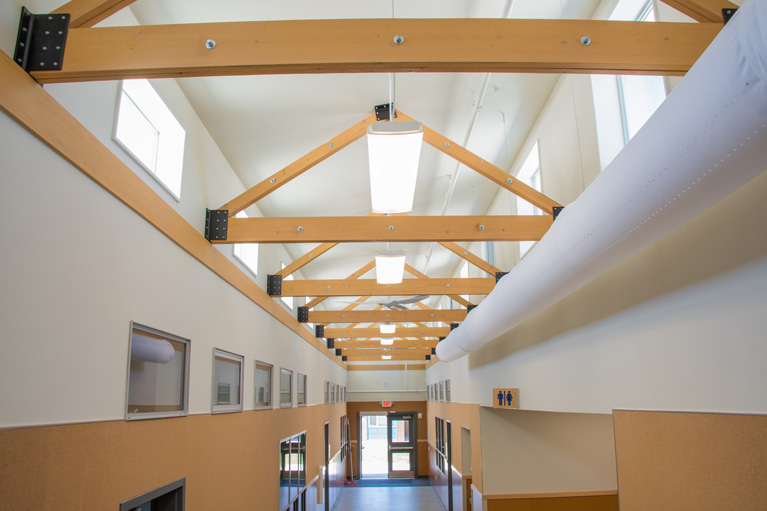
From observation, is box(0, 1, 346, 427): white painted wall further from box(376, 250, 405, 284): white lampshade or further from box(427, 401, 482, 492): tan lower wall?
box(427, 401, 482, 492): tan lower wall

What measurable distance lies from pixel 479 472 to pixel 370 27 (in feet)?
24.2

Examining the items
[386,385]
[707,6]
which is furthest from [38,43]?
[386,385]

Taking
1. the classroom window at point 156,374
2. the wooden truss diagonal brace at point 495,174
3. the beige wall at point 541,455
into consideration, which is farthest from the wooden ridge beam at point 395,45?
Answer: the beige wall at point 541,455

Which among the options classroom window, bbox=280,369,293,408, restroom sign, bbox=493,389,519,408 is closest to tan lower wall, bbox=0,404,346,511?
classroom window, bbox=280,369,293,408

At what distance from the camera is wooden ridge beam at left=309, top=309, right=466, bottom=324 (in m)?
9.36

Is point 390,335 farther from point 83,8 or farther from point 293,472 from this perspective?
point 83,8

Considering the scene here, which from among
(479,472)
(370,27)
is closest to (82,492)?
(370,27)

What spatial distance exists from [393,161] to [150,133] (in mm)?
1671

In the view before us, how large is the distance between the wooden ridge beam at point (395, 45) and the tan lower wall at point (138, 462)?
1756mm

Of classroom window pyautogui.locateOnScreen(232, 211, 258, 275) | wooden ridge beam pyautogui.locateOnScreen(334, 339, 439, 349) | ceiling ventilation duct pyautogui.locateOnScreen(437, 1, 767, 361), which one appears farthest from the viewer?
wooden ridge beam pyautogui.locateOnScreen(334, 339, 439, 349)

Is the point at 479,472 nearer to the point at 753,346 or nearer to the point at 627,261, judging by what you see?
the point at 627,261

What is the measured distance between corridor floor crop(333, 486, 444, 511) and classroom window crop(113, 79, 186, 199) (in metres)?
12.3

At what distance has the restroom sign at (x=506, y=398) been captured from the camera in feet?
21.2

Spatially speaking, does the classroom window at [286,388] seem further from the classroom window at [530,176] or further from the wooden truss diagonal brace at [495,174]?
the wooden truss diagonal brace at [495,174]
